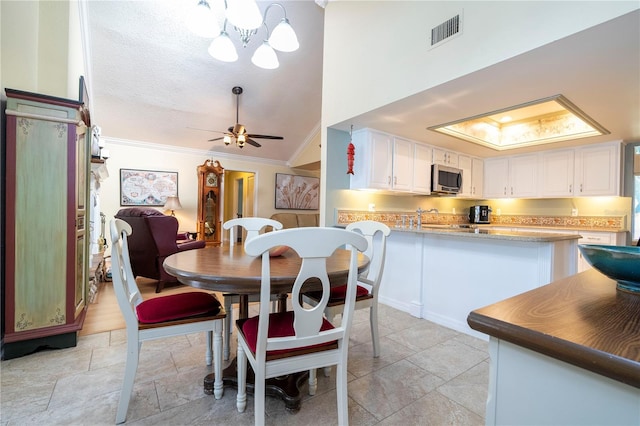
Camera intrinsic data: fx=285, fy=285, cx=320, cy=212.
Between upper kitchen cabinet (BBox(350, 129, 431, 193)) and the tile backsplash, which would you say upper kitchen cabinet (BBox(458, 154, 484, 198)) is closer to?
the tile backsplash

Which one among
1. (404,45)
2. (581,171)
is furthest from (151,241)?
(581,171)

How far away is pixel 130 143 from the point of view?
5.74 m

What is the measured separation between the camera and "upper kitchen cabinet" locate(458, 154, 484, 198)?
4.66m

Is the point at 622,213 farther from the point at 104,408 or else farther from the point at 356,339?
the point at 104,408

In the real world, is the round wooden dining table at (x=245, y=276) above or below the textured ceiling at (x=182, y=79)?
below

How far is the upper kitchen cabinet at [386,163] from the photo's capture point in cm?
353

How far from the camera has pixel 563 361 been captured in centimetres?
50

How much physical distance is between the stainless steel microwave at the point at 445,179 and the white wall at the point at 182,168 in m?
4.36

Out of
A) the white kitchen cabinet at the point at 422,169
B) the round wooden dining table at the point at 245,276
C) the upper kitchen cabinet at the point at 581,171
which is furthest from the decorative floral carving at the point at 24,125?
the upper kitchen cabinet at the point at 581,171

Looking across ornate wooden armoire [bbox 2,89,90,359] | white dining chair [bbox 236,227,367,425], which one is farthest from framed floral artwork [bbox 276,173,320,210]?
white dining chair [bbox 236,227,367,425]

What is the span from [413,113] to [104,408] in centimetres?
326

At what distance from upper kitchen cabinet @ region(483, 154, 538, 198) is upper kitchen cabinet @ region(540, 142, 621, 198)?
5.0 inches

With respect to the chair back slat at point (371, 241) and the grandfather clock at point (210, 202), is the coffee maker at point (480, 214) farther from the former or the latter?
the grandfather clock at point (210, 202)


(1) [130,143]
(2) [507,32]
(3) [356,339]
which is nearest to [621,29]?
(2) [507,32]
